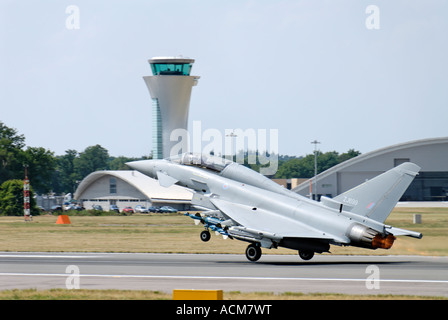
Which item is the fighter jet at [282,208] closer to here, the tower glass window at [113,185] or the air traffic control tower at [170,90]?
the tower glass window at [113,185]

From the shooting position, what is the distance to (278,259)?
30.8 metres

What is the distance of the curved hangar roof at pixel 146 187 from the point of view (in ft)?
391

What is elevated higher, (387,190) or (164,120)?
(164,120)

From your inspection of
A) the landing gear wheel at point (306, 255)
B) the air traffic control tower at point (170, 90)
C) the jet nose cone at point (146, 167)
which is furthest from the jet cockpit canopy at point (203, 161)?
the air traffic control tower at point (170, 90)

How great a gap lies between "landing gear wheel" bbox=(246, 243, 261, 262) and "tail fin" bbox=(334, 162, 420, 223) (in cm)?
466

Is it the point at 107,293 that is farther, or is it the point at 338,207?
the point at 338,207

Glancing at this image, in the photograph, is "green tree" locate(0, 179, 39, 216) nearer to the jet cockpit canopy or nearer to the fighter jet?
the jet cockpit canopy

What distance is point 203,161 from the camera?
1252 inches

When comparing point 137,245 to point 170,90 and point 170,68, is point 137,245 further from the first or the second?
point 170,68

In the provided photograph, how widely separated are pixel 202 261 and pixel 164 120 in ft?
346
